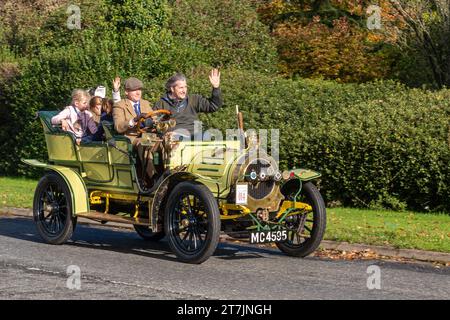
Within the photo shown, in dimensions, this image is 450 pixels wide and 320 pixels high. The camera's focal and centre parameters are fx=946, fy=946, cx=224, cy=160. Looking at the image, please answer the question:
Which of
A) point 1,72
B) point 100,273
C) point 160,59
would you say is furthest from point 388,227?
point 1,72

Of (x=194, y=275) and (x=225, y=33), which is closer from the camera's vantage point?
(x=194, y=275)

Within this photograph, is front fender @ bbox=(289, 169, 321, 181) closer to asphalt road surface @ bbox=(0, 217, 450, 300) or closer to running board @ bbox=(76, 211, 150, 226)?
asphalt road surface @ bbox=(0, 217, 450, 300)

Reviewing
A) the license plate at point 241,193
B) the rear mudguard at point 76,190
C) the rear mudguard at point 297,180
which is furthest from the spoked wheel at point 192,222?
the rear mudguard at point 76,190

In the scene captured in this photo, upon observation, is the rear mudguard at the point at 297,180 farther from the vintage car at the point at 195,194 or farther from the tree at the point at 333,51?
the tree at the point at 333,51

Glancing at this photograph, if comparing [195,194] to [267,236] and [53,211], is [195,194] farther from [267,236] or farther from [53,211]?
[53,211]

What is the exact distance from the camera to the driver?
11195 mm

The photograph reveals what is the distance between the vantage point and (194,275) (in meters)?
9.63

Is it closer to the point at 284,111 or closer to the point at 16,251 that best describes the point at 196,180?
the point at 16,251

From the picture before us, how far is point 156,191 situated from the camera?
10.7 meters

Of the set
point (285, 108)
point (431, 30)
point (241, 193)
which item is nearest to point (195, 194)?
point (241, 193)

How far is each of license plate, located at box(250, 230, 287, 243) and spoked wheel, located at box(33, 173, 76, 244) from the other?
8.94 ft

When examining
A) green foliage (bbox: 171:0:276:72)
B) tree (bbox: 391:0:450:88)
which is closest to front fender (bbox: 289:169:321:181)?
tree (bbox: 391:0:450:88)

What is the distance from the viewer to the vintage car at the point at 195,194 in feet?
33.9

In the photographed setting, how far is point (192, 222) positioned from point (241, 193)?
63 cm
